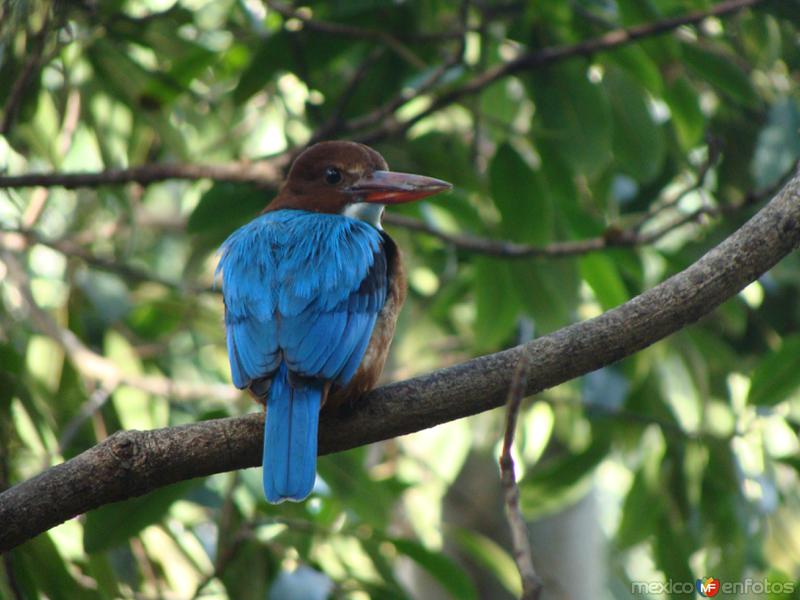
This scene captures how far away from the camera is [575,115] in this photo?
405 cm

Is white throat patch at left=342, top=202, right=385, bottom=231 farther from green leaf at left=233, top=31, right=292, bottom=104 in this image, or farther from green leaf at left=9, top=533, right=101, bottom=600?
green leaf at left=9, top=533, right=101, bottom=600

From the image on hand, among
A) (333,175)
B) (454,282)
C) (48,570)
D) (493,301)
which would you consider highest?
(333,175)

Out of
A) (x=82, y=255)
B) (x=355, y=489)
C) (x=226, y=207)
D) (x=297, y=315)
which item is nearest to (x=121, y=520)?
(x=355, y=489)

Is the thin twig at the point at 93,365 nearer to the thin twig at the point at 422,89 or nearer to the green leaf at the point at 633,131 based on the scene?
the thin twig at the point at 422,89

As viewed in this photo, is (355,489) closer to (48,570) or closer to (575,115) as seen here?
(48,570)

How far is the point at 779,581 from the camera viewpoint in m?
3.03

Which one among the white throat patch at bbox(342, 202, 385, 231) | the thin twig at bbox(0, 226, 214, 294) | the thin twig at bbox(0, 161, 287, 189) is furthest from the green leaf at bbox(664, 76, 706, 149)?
the thin twig at bbox(0, 226, 214, 294)

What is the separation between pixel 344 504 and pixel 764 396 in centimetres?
149

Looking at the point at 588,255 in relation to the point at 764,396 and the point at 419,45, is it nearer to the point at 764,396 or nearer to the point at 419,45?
the point at 764,396

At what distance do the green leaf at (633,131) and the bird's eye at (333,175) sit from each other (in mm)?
1062

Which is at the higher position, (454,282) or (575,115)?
(454,282)

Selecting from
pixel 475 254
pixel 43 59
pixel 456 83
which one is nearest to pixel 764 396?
pixel 475 254

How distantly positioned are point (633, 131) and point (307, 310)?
1700 mm

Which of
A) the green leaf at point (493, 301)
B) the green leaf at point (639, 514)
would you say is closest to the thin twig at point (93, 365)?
the green leaf at point (493, 301)
